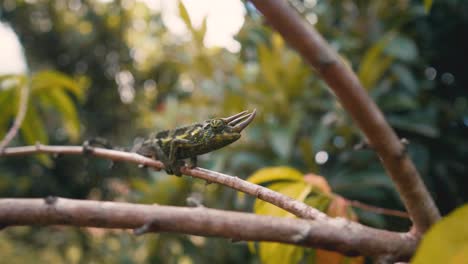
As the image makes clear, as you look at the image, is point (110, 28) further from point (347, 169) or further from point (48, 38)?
point (347, 169)

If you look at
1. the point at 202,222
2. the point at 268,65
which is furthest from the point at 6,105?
the point at 202,222

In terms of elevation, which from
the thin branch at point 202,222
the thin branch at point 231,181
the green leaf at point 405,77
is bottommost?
the thin branch at point 202,222

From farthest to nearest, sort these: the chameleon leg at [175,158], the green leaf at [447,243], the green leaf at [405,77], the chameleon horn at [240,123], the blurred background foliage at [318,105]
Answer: the green leaf at [405,77], the blurred background foliage at [318,105], the chameleon leg at [175,158], the chameleon horn at [240,123], the green leaf at [447,243]

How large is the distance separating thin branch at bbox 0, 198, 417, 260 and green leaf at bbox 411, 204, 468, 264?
109mm

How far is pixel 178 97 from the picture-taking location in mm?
2865

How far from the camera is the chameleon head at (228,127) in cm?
68

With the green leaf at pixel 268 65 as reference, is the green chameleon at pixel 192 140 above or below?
below

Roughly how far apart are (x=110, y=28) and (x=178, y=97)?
137cm

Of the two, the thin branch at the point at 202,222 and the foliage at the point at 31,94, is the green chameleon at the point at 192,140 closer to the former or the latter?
the thin branch at the point at 202,222

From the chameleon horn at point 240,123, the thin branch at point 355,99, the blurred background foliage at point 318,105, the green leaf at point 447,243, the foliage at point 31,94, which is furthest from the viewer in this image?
the blurred background foliage at point 318,105

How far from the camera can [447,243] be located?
340 mm

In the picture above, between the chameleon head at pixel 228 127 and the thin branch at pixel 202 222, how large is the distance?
0.79 feet

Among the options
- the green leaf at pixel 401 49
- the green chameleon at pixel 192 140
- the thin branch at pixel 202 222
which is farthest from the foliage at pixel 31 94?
the green leaf at pixel 401 49

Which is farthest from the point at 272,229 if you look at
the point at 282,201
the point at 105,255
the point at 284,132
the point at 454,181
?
the point at 105,255
